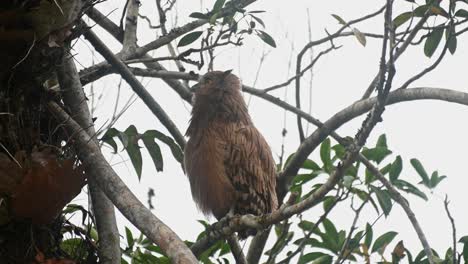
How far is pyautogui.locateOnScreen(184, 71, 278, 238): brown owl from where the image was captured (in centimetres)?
432

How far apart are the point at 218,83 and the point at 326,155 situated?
1.14m

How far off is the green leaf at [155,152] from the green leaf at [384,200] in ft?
4.15

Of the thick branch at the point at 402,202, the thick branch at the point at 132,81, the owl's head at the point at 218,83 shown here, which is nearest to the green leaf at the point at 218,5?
the thick branch at the point at 132,81

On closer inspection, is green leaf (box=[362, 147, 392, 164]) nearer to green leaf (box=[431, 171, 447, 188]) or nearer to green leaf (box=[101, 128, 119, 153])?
green leaf (box=[431, 171, 447, 188])

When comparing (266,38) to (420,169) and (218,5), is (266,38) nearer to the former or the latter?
(218,5)

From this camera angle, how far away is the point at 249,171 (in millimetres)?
4324

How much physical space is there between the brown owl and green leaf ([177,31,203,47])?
0.59 meters

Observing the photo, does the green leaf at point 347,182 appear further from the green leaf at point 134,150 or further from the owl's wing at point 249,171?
the green leaf at point 134,150

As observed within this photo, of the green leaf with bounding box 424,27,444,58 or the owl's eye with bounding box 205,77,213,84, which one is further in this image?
the owl's eye with bounding box 205,77,213,84

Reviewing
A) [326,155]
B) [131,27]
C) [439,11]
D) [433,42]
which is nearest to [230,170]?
[326,155]

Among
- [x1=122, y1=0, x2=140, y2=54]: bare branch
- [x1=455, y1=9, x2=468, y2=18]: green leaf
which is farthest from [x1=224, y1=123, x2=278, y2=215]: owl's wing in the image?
[x1=455, y1=9, x2=468, y2=18]: green leaf

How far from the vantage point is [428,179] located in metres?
4.11

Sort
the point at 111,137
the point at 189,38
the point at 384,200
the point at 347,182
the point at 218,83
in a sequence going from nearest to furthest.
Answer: the point at 111,137 → the point at 347,182 → the point at 384,200 → the point at 189,38 → the point at 218,83

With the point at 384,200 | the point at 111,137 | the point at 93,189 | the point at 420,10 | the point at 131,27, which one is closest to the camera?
the point at 93,189
